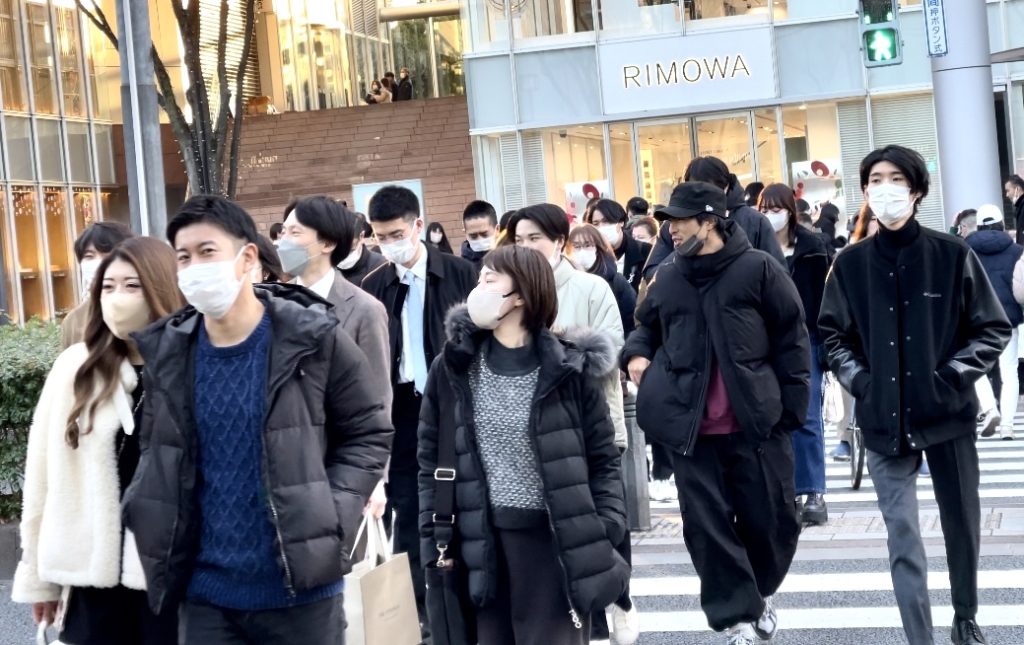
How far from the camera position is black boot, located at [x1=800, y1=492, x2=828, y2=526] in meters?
9.75

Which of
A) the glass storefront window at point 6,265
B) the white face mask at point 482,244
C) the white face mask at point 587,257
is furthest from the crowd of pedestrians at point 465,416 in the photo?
the glass storefront window at point 6,265

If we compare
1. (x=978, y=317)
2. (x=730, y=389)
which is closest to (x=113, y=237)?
(x=730, y=389)

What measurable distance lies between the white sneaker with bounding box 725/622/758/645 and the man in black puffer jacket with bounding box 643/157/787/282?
7.40 ft

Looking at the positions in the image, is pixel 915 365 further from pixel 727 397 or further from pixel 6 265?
pixel 6 265

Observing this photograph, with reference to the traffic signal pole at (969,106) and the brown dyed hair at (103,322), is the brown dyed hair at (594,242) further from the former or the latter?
the traffic signal pole at (969,106)

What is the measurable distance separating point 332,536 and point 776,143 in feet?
84.2

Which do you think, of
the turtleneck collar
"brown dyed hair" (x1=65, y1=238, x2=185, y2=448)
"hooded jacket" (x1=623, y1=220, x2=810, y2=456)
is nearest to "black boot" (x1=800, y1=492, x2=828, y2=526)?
"hooded jacket" (x1=623, y1=220, x2=810, y2=456)

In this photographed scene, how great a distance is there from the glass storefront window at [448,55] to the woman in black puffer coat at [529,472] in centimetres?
3511

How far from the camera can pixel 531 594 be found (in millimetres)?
5215

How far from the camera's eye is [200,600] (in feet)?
14.2

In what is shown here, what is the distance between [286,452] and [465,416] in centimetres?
116

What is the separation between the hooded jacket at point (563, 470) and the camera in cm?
511

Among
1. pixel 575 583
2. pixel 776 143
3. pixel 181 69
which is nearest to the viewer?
pixel 575 583

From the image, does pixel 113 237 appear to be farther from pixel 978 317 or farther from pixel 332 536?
pixel 978 317
